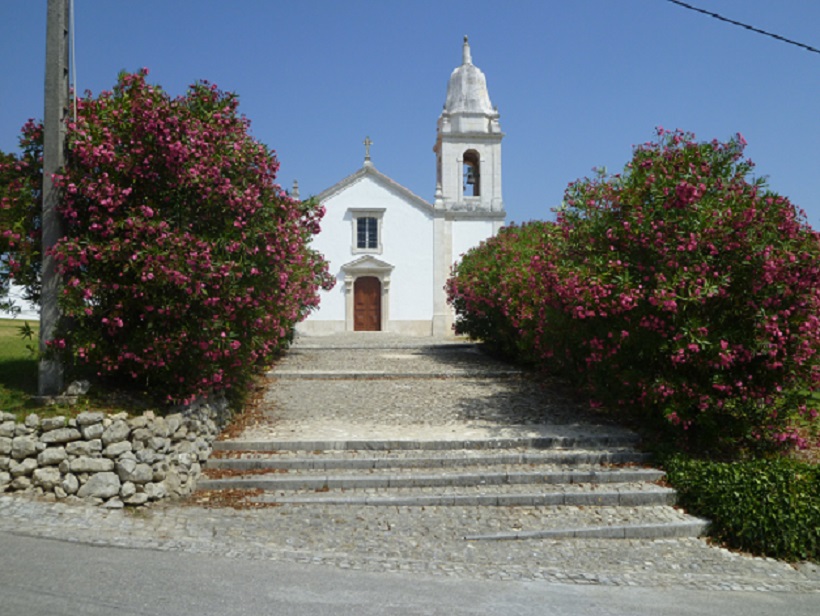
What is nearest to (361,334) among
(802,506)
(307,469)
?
(307,469)

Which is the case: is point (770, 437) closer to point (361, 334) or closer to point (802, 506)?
point (802, 506)

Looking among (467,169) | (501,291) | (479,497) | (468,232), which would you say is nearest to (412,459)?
(479,497)

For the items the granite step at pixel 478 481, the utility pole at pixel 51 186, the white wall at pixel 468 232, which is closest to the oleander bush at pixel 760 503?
the granite step at pixel 478 481

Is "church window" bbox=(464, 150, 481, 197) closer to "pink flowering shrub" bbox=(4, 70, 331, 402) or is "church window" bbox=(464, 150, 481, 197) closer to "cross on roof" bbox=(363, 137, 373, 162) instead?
"cross on roof" bbox=(363, 137, 373, 162)

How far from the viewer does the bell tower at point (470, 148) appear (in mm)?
30641

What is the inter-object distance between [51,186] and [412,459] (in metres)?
5.00

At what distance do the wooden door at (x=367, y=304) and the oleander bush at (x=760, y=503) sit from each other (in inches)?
897

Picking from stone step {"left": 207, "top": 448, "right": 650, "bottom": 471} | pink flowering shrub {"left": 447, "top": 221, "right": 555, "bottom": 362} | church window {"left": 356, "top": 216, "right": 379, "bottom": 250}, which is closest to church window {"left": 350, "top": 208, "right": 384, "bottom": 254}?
church window {"left": 356, "top": 216, "right": 379, "bottom": 250}

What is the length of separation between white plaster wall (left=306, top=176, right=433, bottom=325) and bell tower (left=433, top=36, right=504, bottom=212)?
6.47 feet

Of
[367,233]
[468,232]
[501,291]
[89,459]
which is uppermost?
→ [468,232]

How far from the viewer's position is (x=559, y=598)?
195 inches

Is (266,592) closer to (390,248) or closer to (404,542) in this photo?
(404,542)

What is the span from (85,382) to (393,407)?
4.67 metres

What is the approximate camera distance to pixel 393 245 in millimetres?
29812
